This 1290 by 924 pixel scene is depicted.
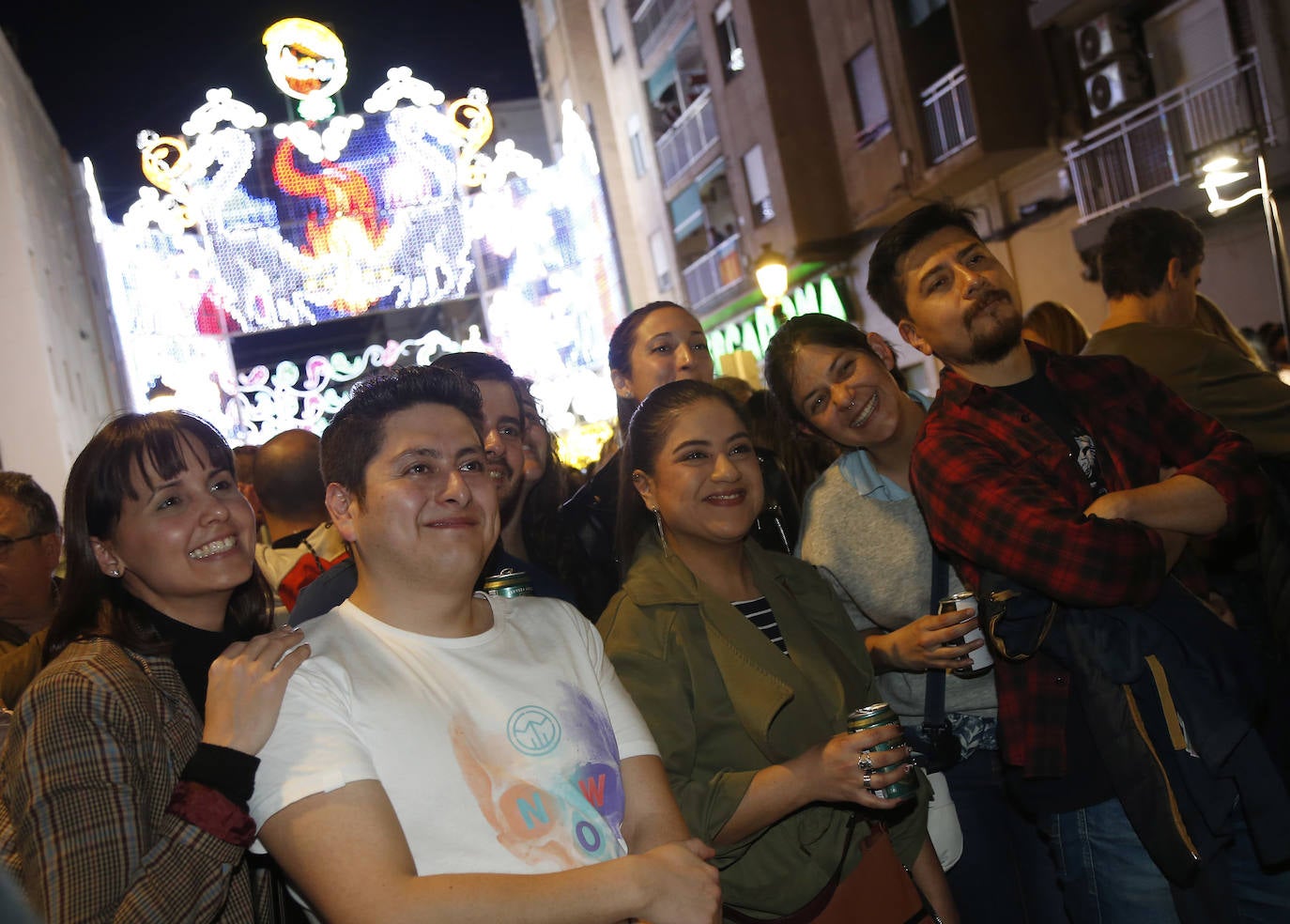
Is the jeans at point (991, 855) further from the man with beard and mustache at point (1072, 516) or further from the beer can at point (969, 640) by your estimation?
the beer can at point (969, 640)

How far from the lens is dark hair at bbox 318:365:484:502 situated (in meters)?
2.58

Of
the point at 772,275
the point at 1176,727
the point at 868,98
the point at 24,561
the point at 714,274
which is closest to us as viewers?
the point at 1176,727

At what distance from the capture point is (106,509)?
272 centimetres

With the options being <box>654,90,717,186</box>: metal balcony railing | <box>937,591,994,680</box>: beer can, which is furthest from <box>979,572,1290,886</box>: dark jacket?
<box>654,90,717,186</box>: metal balcony railing

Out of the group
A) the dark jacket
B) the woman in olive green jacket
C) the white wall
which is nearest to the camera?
the dark jacket

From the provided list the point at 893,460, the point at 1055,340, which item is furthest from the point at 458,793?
the point at 1055,340

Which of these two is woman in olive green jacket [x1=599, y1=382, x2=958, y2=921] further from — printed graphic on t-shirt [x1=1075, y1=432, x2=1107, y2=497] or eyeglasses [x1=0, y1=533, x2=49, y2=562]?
eyeglasses [x1=0, y1=533, x2=49, y2=562]

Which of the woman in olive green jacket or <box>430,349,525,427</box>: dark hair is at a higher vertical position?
<box>430,349,525,427</box>: dark hair

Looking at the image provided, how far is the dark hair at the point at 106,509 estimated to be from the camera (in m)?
2.65

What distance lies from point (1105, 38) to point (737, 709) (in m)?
14.5

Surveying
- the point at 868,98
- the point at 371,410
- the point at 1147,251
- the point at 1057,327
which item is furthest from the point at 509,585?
the point at 868,98

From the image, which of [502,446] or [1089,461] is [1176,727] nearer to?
[1089,461]

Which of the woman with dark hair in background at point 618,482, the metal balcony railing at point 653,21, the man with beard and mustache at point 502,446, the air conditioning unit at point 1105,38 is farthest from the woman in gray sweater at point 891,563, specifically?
the metal balcony railing at point 653,21

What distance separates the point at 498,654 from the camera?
2.51 m
